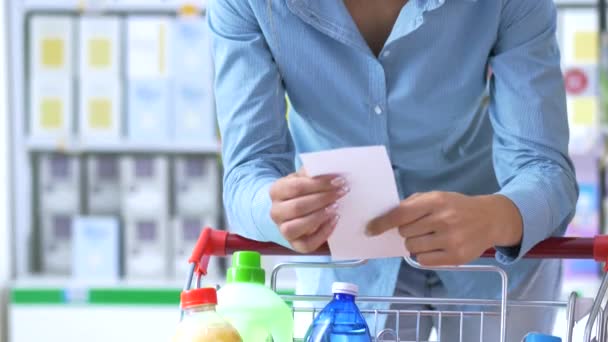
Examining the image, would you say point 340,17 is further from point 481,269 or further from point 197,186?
point 197,186

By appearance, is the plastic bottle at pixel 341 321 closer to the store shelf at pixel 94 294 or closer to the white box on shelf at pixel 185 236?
the store shelf at pixel 94 294

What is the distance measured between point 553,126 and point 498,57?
14cm

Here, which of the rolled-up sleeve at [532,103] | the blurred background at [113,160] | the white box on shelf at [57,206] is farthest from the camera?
the white box on shelf at [57,206]

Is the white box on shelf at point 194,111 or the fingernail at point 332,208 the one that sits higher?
the white box on shelf at point 194,111

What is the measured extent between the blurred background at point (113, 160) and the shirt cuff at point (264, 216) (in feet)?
7.81

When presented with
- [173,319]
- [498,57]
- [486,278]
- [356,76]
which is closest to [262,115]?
[356,76]

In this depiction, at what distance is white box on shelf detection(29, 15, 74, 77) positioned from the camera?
154 inches

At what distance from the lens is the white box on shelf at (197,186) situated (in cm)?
394

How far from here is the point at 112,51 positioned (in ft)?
12.8

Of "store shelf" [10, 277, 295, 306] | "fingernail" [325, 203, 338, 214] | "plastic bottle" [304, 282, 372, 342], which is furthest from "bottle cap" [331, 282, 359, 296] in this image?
"store shelf" [10, 277, 295, 306]

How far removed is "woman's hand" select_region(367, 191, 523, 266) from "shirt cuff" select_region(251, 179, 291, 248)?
20 cm

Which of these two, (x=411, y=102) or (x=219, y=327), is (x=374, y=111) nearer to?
(x=411, y=102)

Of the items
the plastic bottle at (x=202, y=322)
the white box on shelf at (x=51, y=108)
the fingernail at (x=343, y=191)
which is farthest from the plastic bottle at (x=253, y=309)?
the white box on shelf at (x=51, y=108)

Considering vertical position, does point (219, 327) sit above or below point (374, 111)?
below
